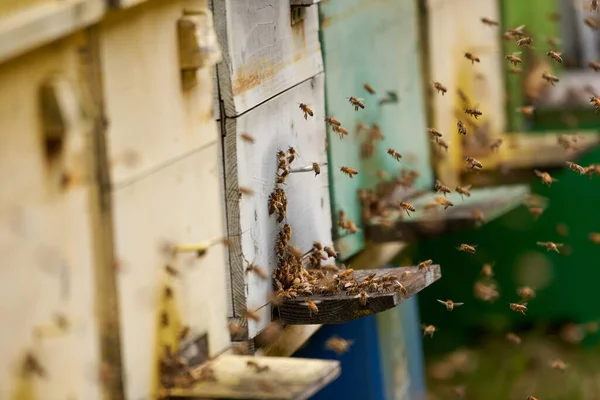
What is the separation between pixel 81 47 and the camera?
4.42m

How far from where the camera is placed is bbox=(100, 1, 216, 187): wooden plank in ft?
15.1

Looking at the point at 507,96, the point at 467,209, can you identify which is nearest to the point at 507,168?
the point at 507,96

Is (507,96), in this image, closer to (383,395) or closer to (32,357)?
(383,395)

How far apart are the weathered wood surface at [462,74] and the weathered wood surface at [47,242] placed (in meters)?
5.60

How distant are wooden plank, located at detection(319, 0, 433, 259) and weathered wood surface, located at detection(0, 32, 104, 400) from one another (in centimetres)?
330

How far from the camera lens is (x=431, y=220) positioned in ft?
27.8

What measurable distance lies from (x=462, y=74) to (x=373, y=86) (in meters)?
2.37

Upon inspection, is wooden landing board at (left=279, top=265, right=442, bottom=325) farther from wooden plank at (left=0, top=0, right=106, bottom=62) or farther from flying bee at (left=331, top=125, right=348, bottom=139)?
wooden plank at (left=0, top=0, right=106, bottom=62)

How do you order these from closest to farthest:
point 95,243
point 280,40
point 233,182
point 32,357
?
point 32,357
point 95,243
point 233,182
point 280,40

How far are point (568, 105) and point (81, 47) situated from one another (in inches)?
349

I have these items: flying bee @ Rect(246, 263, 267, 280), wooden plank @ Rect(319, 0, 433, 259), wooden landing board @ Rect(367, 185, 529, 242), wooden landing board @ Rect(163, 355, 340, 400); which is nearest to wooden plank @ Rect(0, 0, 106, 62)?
wooden landing board @ Rect(163, 355, 340, 400)

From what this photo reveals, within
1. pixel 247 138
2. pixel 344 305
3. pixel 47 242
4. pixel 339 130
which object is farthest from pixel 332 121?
pixel 47 242

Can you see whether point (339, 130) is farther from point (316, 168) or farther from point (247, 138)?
point (247, 138)

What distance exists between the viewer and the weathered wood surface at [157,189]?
4652 mm
